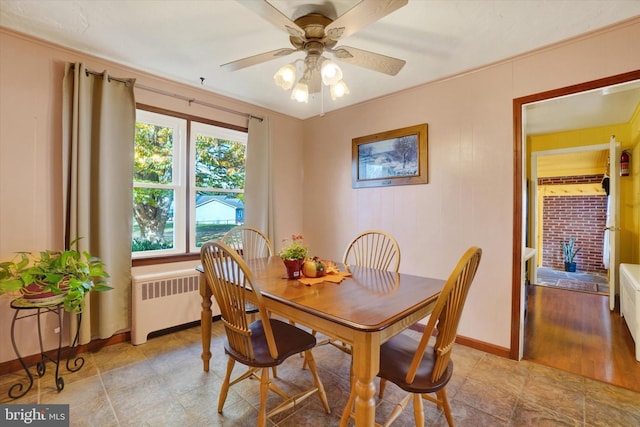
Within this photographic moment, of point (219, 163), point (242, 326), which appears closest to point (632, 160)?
point (242, 326)

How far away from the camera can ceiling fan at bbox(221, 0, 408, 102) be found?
1271 millimetres

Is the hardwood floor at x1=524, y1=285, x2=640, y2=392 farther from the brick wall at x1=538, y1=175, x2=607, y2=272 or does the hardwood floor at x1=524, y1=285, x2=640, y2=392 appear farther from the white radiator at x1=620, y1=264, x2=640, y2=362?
the brick wall at x1=538, y1=175, x2=607, y2=272

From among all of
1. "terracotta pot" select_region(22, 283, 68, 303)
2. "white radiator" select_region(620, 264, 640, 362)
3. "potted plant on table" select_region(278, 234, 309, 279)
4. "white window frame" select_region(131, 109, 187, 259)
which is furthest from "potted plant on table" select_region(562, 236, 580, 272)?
"terracotta pot" select_region(22, 283, 68, 303)

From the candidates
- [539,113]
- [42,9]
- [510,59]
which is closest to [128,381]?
[42,9]

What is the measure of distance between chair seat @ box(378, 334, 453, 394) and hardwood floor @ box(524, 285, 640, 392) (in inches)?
60.0

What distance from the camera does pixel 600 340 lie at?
8.42ft

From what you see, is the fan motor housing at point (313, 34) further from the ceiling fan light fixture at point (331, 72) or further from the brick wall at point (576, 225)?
the brick wall at point (576, 225)

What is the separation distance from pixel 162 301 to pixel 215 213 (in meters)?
1.07

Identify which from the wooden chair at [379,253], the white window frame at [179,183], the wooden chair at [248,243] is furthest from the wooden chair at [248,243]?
the wooden chair at [379,253]

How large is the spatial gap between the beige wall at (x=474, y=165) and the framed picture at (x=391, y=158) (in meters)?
0.08

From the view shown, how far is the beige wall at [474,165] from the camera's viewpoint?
6.70ft

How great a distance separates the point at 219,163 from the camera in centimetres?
327

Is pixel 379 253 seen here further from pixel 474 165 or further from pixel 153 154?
pixel 153 154

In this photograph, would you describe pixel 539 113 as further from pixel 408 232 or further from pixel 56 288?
pixel 56 288
